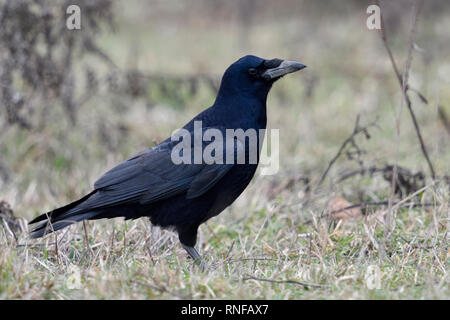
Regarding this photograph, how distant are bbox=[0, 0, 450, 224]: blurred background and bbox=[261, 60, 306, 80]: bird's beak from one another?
0.65 m

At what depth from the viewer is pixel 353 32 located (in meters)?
11.3

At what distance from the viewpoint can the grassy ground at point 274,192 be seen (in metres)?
2.99

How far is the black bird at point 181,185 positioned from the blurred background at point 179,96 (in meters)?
0.88

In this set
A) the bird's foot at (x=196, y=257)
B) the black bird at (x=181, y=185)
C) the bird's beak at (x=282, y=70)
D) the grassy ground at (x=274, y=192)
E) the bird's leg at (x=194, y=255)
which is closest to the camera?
the grassy ground at (x=274, y=192)

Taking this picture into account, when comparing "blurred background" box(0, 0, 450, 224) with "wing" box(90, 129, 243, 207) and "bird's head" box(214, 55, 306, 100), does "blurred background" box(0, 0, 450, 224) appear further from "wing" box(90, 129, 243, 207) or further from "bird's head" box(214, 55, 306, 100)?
"wing" box(90, 129, 243, 207)

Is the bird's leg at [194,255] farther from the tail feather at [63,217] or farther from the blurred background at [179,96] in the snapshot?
the blurred background at [179,96]

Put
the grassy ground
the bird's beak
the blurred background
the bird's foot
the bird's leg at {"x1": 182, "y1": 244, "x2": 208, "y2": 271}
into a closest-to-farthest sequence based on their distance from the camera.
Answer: the grassy ground < the bird's foot < the bird's leg at {"x1": 182, "y1": 244, "x2": 208, "y2": 271} < the bird's beak < the blurred background

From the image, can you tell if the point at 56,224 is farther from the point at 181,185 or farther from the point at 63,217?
the point at 181,185

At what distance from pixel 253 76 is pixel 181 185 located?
2.62ft

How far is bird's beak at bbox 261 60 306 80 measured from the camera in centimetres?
393

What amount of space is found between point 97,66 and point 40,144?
3555 millimetres

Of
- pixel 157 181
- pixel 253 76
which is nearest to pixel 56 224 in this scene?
pixel 157 181

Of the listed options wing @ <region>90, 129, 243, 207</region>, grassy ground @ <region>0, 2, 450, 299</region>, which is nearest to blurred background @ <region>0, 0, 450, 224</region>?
grassy ground @ <region>0, 2, 450, 299</region>

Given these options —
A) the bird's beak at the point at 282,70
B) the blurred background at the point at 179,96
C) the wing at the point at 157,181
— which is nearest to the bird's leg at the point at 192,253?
the wing at the point at 157,181
